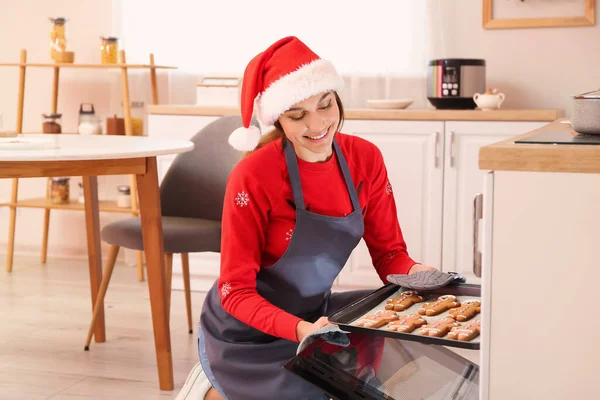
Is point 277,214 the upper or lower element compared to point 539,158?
lower

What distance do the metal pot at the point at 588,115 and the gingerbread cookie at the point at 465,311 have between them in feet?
1.10

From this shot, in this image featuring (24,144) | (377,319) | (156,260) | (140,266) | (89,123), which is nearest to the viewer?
(377,319)

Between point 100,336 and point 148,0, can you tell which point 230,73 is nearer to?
point 148,0

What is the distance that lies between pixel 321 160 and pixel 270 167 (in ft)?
0.41

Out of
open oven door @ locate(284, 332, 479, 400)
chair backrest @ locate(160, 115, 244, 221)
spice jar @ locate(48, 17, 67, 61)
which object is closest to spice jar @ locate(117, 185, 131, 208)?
spice jar @ locate(48, 17, 67, 61)

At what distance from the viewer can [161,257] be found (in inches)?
104

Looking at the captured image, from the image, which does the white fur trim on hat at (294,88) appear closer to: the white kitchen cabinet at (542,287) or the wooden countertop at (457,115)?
the white kitchen cabinet at (542,287)

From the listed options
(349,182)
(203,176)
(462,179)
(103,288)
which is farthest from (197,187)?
(349,182)

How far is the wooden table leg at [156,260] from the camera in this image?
8.55 feet

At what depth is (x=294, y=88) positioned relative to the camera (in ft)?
5.75

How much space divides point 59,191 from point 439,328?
3520 mm

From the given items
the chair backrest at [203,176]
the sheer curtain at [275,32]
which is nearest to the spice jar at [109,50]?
the sheer curtain at [275,32]

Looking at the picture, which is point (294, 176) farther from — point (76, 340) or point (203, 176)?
point (76, 340)

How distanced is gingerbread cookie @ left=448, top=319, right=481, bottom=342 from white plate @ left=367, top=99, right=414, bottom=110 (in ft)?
8.39
